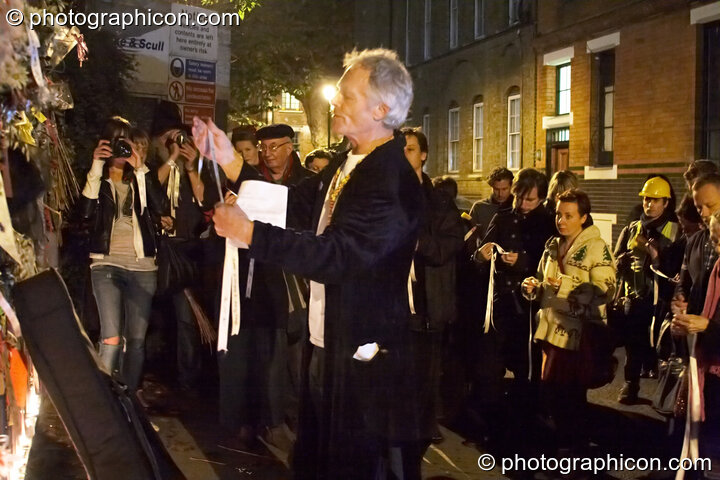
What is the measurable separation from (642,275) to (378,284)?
5000mm

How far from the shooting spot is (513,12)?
21.9 m

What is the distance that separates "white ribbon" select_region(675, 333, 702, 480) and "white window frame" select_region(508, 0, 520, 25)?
57.9 feet

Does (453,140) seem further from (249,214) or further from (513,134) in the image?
(249,214)

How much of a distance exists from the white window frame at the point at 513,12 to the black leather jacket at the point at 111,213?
1658cm

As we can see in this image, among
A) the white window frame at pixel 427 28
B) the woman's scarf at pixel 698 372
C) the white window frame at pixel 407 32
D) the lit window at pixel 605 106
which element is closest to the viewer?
the woman's scarf at pixel 698 372

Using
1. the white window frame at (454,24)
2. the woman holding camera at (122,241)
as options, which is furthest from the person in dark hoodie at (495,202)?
the white window frame at (454,24)

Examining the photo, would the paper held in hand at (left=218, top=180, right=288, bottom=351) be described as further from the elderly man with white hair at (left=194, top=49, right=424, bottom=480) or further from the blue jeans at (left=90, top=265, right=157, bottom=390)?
the blue jeans at (left=90, top=265, right=157, bottom=390)

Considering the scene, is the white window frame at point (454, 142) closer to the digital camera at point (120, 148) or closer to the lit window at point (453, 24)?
the lit window at point (453, 24)

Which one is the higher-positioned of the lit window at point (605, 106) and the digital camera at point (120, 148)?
the lit window at point (605, 106)

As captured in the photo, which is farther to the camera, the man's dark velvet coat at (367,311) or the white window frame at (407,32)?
the white window frame at (407,32)

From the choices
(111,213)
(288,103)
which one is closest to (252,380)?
(111,213)

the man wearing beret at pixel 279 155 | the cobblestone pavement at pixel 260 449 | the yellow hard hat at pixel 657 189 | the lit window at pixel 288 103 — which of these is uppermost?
the lit window at pixel 288 103

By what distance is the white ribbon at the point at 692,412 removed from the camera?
4.76 m

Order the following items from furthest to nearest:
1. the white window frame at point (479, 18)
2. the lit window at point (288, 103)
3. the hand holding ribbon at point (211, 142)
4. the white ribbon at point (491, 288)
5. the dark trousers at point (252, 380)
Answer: the lit window at point (288, 103) < the white window frame at point (479, 18) < the white ribbon at point (491, 288) < the dark trousers at point (252, 380) < the hand holding ribbon at point (211, 142)
